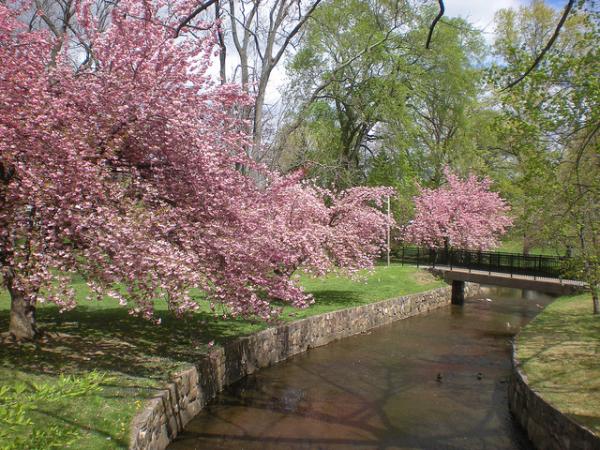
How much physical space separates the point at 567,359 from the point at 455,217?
2007 centimetres

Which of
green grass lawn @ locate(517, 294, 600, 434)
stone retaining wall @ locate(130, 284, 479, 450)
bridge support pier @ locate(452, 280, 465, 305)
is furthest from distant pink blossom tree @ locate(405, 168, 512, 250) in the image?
green grass lawn @ locate(517, 294, 600, 434)

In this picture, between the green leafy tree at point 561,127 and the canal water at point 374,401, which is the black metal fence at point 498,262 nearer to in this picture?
the canal water at point 374,401

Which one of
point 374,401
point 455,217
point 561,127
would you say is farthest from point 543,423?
point 455,217

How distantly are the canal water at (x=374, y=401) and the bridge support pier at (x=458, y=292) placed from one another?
Result: 857cm

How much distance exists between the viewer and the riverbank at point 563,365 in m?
8.20

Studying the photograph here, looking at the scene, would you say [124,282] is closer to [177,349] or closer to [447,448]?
[177,349]

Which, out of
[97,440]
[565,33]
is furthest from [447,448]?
[565,33]

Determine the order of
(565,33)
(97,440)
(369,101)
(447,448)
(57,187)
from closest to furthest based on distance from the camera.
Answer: (97,440) → (57,187) → (447,448) → (565,33) → (369,101)

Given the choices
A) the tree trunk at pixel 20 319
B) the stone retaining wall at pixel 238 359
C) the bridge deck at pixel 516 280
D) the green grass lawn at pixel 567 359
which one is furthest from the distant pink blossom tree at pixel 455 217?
the tree trunk at pixel 20 319

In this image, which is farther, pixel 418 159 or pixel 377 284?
pixel 418 159

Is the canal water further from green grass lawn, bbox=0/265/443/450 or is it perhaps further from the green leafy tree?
the green leafy tree

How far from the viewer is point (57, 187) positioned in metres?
7.73

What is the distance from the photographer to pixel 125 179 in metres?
9.18

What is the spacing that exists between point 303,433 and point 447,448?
2.63 metres
